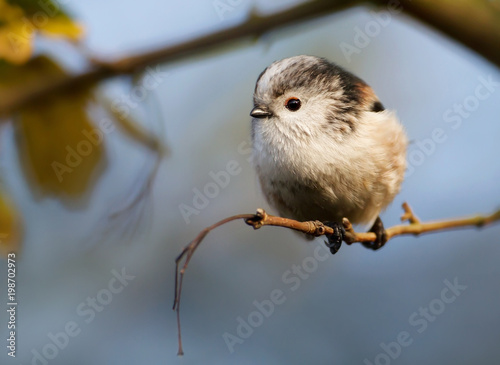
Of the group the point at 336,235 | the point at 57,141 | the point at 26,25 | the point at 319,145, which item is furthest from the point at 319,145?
the point at 26,25

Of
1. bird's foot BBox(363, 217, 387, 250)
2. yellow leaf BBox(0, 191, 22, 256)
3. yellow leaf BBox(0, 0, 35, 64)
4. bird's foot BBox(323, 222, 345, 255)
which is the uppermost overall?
yellow leaf BBox(0, 0, 35, 64)

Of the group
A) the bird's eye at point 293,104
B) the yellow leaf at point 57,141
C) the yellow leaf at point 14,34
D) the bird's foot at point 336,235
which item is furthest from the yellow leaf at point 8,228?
the bird's eye at point 293,104

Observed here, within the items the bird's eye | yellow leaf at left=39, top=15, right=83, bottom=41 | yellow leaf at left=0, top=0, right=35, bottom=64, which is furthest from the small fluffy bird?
yellow leaf at left=0, top=0, right=35, bottom=64

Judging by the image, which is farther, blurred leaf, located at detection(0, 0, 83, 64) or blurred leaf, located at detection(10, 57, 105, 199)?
blurred leaf, located at detection(10, 57, 105, 199)

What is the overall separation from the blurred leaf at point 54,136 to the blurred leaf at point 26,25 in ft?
0.26

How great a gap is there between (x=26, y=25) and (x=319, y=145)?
48.9 inches

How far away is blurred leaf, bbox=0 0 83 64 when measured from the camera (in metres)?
1.47

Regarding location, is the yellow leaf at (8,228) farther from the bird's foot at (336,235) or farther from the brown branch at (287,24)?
the bird's foot at (336,235)

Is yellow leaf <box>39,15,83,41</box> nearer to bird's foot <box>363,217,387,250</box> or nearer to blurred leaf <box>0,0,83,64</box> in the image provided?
blurred leaf <box>0,0,83,64</box>

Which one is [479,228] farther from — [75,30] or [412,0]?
[75,30]

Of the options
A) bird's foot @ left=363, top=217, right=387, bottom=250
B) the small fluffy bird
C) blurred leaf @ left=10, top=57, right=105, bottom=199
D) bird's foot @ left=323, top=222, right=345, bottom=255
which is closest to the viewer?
blurred leaf @ left=10, top=57, right=105, bottom=199

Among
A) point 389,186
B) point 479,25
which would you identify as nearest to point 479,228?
point 389,186

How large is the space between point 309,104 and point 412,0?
3.96ft

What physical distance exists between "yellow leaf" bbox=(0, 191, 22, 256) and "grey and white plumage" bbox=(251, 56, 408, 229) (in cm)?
116
